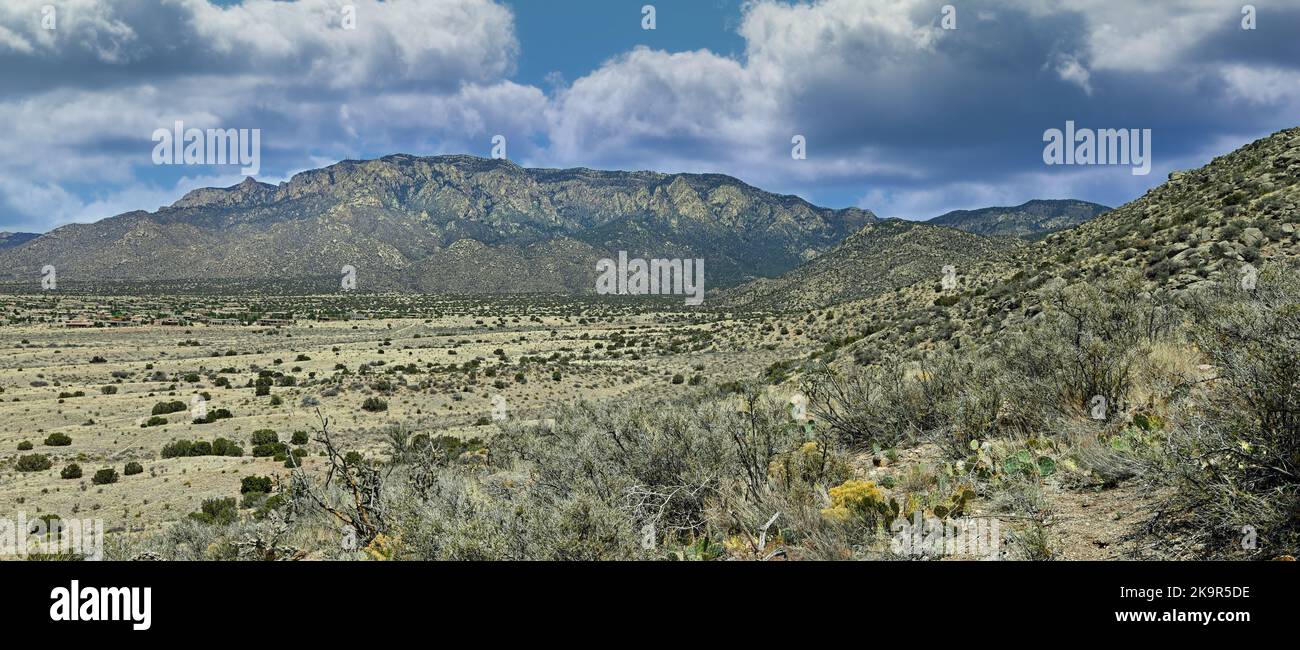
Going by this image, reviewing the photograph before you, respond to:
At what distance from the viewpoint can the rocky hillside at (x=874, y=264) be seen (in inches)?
3236

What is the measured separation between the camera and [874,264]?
89.6 m

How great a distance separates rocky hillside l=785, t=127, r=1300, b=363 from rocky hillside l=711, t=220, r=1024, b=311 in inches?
1827

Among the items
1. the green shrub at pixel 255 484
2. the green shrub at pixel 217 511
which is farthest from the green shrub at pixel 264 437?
the green shrub at pixel 217 511

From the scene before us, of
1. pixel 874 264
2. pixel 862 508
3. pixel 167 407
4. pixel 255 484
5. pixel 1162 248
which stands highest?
pixel 874 264

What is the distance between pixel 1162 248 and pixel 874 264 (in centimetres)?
7350

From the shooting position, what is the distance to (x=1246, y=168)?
24.1 m

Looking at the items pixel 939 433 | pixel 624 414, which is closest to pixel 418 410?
pixel 624 414

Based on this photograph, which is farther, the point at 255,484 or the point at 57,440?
the point at 57,440

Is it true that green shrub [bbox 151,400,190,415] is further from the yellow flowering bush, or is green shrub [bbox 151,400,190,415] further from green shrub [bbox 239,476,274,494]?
the yellow flowering bush

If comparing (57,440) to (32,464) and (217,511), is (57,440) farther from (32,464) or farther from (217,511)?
(217,511)

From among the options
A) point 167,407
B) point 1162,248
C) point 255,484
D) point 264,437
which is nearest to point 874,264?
point 1162,248

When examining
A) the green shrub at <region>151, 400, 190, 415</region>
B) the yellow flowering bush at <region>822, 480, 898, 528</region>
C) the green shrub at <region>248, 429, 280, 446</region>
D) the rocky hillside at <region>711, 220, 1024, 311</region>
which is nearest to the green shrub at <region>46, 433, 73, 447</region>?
the green shrub at <region>151, 400, 190, 415</region>
